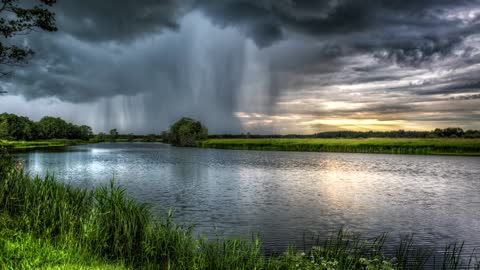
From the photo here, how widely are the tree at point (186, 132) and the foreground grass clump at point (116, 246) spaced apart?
141 meters

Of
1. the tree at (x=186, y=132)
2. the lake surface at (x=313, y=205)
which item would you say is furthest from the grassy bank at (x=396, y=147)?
the lake surface at (x=313, y=205)

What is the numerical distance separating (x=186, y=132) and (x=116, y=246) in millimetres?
154867

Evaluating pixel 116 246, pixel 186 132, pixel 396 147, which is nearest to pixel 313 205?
pixel 116 246

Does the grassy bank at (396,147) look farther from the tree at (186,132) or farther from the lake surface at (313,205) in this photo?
the lake surface at (313,205)

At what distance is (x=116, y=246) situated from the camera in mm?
10227

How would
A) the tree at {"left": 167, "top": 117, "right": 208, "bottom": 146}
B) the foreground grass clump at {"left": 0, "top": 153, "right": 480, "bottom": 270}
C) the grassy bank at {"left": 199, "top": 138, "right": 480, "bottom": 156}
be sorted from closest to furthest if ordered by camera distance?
the foreground grass clump at {"left": 0, "top": 153, "right": 480, "bottom": 270}, the grassy bank at {"left": 199, "top": 138, "right": 480, "bottom": 156}, the tree at {"left": 167, "top": 117, "right": 208, "bottom": 146}

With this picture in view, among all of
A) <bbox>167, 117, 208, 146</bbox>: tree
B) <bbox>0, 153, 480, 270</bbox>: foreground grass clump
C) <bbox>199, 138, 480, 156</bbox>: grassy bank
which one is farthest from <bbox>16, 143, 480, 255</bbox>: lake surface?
<bbox>167, 117, 208, 146</bbox>: tree

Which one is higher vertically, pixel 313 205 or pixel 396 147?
pixel 396 147

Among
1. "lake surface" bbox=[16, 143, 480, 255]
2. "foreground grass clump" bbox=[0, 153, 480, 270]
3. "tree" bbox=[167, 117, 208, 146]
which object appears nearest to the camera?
"foreground grass clump" bbox=[0, 153, 480, 270]

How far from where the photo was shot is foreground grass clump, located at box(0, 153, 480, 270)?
334 inches

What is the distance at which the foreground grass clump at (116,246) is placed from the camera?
27.8ft

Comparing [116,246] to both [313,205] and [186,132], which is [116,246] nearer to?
[313,205]

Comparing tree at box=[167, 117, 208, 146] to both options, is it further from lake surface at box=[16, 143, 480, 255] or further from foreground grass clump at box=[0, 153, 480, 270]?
foreground grass clump at box=[0, 153, 480, 270]

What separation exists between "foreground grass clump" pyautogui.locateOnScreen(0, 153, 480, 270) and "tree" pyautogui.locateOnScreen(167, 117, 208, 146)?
14138 cm
